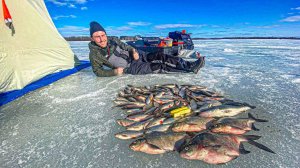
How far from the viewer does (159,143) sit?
5.46 feet

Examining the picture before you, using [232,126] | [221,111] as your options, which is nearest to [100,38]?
[221,111]

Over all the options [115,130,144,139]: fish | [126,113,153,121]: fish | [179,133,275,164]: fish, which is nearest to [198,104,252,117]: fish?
[179,133,275,164]: fish

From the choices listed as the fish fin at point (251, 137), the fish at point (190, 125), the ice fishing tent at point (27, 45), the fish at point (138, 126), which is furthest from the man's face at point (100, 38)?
the fish fin at point (251, 137)

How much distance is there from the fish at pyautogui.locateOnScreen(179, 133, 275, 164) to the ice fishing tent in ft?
11.8

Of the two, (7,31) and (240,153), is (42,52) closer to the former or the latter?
(7,31)

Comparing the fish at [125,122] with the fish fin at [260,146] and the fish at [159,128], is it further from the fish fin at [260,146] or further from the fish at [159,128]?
the fish fin at [260,146]

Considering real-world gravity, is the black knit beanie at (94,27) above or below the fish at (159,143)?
above

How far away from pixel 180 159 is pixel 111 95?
80.4 inches

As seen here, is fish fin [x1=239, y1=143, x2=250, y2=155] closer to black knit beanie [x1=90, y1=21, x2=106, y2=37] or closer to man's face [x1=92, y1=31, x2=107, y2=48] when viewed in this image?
man's face [x1=92, y1=31, x2=107, y2=48]

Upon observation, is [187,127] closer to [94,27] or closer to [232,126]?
[232,126]

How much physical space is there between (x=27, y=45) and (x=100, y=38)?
1624 mm

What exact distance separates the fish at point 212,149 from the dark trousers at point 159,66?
3.53 m

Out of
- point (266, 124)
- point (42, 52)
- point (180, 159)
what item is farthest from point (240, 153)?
point (42, 52)

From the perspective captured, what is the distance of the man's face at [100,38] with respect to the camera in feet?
15.3
